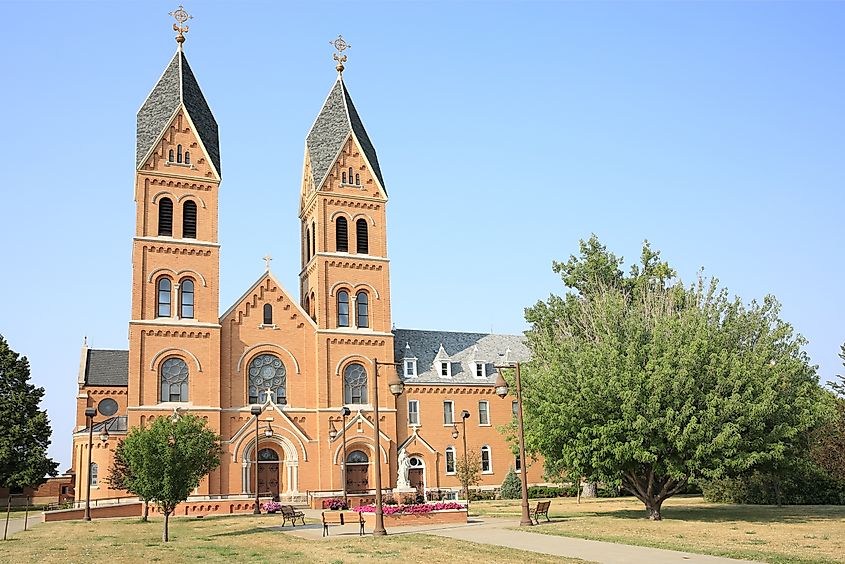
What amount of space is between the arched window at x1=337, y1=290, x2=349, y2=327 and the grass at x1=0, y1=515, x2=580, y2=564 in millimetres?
22114

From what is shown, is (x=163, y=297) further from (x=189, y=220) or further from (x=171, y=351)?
(x=189, y=220)

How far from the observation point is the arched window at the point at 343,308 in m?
54.6

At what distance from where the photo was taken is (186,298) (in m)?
50.6

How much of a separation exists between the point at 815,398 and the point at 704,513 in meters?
6.97

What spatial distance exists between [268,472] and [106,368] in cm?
1613

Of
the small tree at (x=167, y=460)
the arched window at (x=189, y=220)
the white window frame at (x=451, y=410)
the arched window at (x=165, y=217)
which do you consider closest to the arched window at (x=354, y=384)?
the white window frame at (x=451, y=410)

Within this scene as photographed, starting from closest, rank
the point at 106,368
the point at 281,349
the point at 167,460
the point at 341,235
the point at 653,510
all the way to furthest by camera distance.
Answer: the point at 167,460
the point at 653,510
the point at 281,349
the point at 341,235
the point at 106,368

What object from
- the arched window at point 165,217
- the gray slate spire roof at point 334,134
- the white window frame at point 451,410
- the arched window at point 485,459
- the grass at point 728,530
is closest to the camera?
the grass at point 728,530

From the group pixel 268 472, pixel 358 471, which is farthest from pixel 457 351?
pixel 268 472

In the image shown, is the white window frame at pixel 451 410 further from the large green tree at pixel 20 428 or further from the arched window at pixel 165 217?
the large green tree at pixel 20 428

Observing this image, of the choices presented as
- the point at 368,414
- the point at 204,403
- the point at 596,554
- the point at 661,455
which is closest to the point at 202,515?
the point at 204,403

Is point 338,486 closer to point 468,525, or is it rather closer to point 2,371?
point 468,525

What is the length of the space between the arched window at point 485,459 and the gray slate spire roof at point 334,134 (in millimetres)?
20329

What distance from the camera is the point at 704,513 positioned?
34.7 metres
